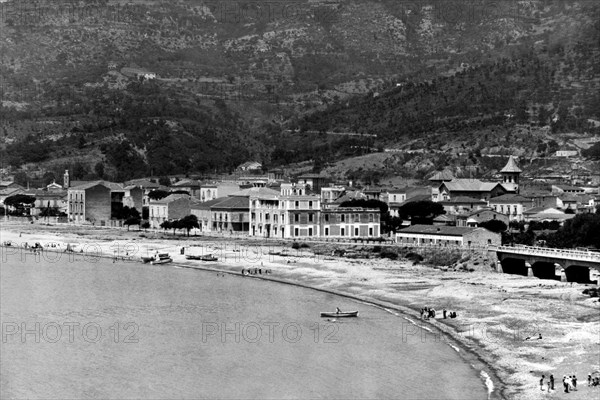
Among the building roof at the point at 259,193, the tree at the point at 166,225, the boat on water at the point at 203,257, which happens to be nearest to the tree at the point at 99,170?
the building roof at the point at 259,193

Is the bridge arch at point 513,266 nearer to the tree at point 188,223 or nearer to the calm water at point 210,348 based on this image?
the calm water at point 210,348

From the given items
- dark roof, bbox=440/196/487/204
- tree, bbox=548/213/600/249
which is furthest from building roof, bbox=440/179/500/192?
tree, bbox=548/213/600/249

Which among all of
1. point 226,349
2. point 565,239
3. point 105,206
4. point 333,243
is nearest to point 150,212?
point 105,206

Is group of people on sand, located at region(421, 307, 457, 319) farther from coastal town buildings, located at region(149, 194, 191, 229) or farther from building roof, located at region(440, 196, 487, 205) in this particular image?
coastal town buildings, located at region(149, 194, 191, 229)

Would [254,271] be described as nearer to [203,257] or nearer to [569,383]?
[203,257]

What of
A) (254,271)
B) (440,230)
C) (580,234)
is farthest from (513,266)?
(254,271)
